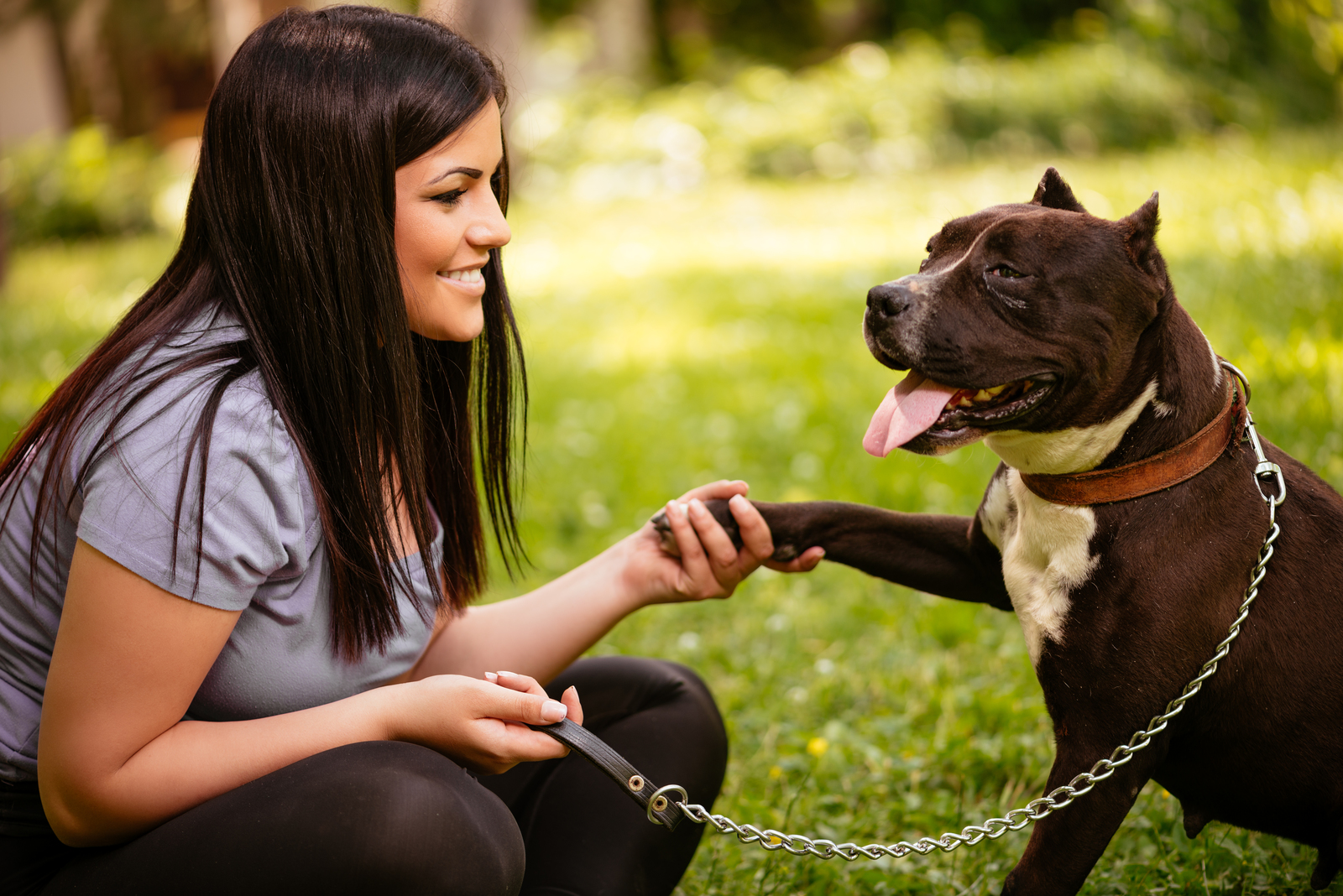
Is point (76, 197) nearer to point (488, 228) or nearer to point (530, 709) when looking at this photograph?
point (488, 228)

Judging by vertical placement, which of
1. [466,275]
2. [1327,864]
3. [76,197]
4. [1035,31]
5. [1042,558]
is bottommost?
[1035,31]

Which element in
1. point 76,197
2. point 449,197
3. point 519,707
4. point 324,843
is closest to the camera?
point 324,843

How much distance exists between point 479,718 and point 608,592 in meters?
0.57

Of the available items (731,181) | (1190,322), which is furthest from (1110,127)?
(1190,322)

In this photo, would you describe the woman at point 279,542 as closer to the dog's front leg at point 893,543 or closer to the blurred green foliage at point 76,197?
the dog's front leg at point 893,543

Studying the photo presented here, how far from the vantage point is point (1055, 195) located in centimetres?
212

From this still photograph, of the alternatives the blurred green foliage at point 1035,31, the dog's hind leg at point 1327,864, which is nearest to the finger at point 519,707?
the dog's hind leg at point 1327,864

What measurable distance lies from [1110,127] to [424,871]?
13.2m

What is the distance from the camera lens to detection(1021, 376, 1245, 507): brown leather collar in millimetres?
1825

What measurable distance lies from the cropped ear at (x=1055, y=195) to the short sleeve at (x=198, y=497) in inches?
55.7

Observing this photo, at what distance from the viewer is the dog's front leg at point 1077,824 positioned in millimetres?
1795

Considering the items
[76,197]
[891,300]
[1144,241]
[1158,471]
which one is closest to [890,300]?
[891,300]

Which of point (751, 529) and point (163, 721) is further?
point (751, 529)

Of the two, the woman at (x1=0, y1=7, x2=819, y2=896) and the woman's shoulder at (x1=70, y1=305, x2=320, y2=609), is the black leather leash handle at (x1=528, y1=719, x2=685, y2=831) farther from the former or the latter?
the woman's shoulder at (x1=70, y1=305, x2=320, y2=609)
